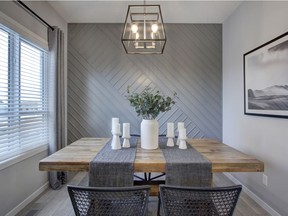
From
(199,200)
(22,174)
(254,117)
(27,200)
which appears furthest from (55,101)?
(254,117)

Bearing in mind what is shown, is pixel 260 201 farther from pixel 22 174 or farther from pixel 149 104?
pixel 22 174

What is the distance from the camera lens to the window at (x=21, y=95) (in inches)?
91.4

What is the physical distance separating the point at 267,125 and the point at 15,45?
3104 mm

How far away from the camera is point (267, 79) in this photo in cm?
254

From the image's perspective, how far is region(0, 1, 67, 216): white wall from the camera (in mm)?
2275

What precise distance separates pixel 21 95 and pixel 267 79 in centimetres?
294

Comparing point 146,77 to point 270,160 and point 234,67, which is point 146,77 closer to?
point 234,67

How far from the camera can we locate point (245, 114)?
307cm

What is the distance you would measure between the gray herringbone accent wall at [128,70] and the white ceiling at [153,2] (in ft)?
0.58

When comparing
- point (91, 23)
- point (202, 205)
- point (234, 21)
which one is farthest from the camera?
point (91, 23)

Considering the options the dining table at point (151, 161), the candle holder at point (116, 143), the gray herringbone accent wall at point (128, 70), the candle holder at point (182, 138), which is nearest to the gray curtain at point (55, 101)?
the gray herringbone accent wall at point (128, 70)

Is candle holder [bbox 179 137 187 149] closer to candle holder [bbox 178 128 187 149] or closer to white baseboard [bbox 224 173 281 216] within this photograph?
candle holder [bbox 178 128 187 149]

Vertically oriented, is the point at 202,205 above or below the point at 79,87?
below

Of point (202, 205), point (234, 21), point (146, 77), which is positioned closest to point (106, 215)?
point (202, 205)
